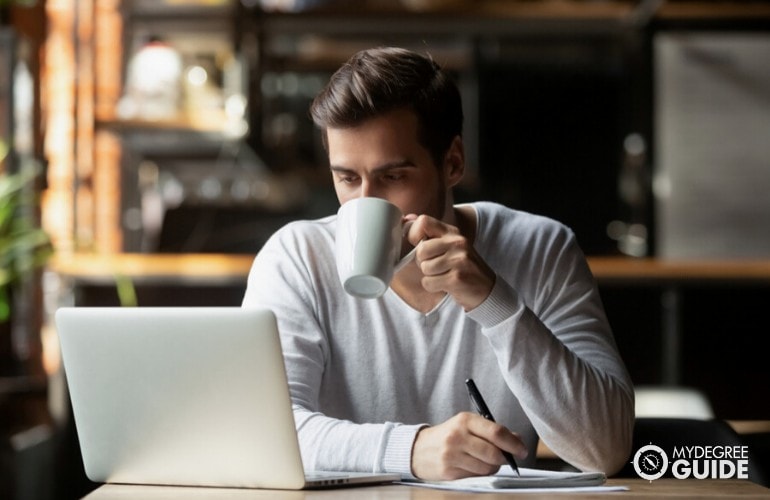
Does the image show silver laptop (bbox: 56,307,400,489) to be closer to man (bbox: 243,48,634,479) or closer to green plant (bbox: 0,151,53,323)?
man (bbox: 243,48,634,479)

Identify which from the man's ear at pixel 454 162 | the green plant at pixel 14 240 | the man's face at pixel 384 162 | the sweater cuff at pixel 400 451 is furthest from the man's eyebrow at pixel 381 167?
the green plant at pixel 14 240

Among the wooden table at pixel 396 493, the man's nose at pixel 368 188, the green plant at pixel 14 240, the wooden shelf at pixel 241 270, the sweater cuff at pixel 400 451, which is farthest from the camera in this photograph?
the wooden shelf at pixel 241 270

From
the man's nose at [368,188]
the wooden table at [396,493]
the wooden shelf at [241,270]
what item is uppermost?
the man's nose at [368,188]

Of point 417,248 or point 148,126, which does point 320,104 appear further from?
point 148,126

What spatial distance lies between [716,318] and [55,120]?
2.54 m

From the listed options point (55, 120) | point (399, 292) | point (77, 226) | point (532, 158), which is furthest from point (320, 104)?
point (532, 158)

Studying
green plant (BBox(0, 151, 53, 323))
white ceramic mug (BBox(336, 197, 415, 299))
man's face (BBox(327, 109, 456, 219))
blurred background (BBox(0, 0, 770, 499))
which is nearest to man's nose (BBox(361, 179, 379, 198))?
man's face (BBox(327, 109, 456, 219))

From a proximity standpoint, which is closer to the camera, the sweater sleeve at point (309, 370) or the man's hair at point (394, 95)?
the sweater sleeve at point (309, 370)

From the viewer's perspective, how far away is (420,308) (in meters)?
1.61

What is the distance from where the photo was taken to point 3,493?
308 cm

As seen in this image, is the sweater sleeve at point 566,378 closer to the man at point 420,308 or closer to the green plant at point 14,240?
the man at point 420,308

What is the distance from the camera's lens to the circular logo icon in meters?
1.29

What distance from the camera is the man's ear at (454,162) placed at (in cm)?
168

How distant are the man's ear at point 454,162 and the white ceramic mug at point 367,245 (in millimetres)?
484
